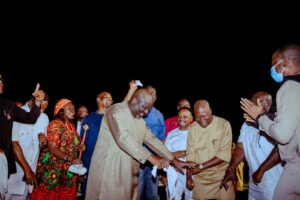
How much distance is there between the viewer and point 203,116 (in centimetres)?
551

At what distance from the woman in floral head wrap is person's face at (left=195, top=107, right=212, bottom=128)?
7.53ft

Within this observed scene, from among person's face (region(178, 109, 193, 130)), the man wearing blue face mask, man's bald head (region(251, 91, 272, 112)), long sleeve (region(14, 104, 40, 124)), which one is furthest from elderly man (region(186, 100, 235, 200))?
long sleeve (region(14, 104, 40, 124))

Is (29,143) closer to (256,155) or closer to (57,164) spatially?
(57,164)

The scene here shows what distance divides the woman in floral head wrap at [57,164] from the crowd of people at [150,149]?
0.06ft

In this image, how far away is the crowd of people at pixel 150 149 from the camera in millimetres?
3393

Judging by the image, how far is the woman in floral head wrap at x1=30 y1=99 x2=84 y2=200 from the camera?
5.96 metres

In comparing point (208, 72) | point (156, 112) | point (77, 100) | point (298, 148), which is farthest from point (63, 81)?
point (298, 148)

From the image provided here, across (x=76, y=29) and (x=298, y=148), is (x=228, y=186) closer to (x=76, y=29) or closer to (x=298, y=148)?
(x=298, y=148)

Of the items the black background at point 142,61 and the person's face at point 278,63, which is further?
the black background at point 142,61

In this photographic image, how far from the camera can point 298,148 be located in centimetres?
322

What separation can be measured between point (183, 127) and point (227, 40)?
1412 cm

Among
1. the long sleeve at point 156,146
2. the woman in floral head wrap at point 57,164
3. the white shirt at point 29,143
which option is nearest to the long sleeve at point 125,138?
the long sleeve at point 156,146

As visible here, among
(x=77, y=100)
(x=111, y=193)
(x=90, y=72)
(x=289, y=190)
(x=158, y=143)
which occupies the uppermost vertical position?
(x=90, y=72)

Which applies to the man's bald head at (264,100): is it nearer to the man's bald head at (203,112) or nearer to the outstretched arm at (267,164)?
the man's bald head at (203,112)
